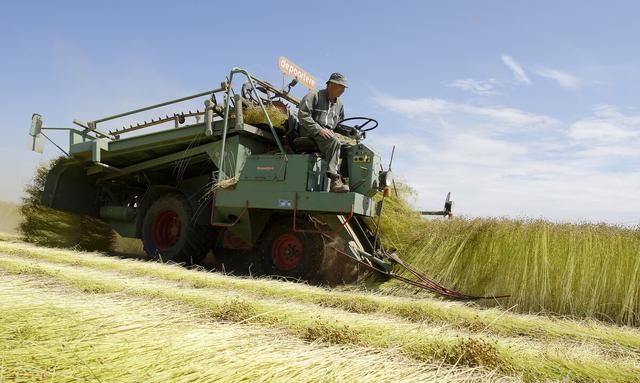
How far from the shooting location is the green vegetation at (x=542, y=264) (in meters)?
5.51

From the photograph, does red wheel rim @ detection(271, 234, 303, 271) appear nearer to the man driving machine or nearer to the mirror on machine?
the man driving machine

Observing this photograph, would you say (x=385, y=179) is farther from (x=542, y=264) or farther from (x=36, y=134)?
(x=36, y=134)

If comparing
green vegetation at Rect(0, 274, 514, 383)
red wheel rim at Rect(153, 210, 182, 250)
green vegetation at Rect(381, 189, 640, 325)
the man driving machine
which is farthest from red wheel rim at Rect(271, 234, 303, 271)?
green vegetation at Rect(0, 274, 514, 383)

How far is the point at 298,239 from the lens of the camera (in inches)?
280

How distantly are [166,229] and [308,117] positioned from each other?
→ 340 cm

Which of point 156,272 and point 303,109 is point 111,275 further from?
point 303,109

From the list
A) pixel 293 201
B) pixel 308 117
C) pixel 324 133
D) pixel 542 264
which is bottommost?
pixel 542 264

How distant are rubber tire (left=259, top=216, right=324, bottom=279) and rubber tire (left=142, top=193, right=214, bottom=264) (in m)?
1.12

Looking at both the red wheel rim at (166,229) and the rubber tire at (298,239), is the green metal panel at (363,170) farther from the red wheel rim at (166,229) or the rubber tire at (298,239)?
the red wheel rim at (166,229)

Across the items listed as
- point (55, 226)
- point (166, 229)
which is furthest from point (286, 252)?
point (55, 226)

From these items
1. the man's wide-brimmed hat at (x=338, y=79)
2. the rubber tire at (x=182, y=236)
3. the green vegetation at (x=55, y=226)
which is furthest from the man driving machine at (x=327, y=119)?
the green vegetation at (x=55, y=226)

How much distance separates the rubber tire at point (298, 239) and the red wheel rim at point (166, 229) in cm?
176

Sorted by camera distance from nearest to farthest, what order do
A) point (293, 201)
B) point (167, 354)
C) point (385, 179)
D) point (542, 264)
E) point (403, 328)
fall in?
point (167, 354) < point (403, 328) < point (542, 264) < point (385, 179) < point (293, 201)

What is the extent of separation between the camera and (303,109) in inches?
276
